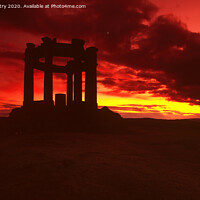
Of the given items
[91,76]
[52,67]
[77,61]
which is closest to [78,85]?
[91,76]

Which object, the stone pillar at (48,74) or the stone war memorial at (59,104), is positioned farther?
the stone pillar at (48,74)

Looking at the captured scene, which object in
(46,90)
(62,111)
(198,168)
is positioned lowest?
(198,168)

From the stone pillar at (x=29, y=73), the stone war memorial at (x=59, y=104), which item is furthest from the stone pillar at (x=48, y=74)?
the stone pillar at (x=29, y=73)

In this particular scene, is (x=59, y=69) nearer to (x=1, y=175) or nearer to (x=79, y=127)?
(x=79, y=127)

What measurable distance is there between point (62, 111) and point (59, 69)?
27.0 feet

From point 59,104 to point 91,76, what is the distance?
190 inches

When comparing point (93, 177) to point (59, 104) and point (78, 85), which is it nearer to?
point (59, 104)

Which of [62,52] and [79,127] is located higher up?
[62,52]

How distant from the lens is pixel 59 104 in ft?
73.9

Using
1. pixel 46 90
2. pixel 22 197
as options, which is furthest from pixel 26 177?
pixel 46 90

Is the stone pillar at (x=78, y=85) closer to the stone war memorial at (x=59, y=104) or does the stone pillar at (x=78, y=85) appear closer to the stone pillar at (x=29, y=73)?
the stone war memorial at (x=59, y=104)

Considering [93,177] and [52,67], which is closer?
[93,177]

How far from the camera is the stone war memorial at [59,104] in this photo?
1952 cm

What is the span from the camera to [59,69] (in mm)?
27188
